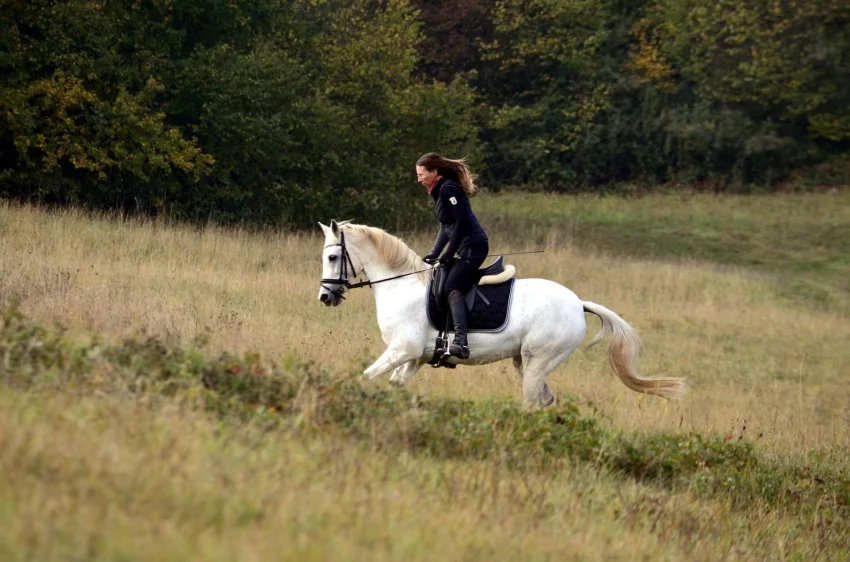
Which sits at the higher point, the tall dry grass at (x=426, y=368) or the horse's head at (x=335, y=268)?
the horse's head at (x=335, y=268)

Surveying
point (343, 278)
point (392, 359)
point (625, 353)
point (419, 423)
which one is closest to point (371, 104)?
point (625, 353)

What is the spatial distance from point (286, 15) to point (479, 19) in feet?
72.3

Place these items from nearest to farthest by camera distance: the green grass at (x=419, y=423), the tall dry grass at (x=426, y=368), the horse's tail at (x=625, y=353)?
the green grass at (x=419, y=423) < the horse's tail at (x=625, y=353) < the tall dry grass at (x=426, y=368)

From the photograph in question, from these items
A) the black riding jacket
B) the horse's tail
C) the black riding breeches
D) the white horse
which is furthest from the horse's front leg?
the horse's tail

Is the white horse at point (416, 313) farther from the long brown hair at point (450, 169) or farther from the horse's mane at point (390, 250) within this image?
the long brown hair at point (450, 169)

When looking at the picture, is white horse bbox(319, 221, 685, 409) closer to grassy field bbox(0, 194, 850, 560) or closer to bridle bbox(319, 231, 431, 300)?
bridle bbox(319, 231, 431, 300)

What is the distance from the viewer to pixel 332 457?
6.11 m

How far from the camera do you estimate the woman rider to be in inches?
396

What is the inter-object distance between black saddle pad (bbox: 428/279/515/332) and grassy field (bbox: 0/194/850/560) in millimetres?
674

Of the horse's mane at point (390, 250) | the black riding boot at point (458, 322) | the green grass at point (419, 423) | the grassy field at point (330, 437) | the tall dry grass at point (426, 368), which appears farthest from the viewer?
the tall dry grass at point (426, 368)

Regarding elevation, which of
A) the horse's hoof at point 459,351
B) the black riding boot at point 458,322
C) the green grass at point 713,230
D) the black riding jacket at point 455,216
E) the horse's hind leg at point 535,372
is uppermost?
the black riding jacket at point 455,216

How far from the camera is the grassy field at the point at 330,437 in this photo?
4.79 m

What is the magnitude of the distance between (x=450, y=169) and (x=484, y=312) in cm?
136

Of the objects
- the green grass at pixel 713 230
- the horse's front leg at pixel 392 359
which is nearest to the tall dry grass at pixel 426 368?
the horse's front leg at pixel 392 359
